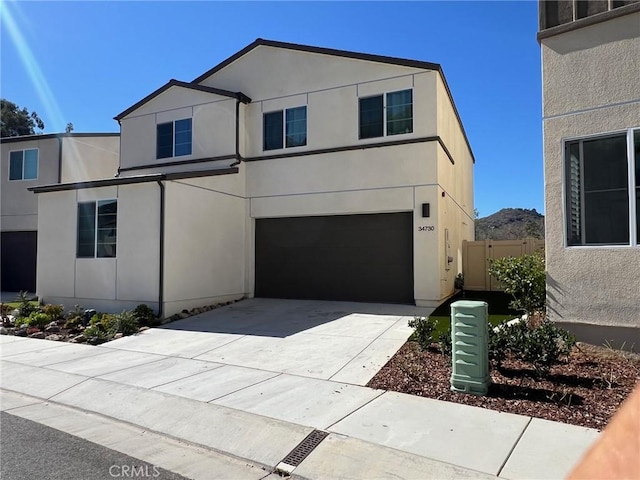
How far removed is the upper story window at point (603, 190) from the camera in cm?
676

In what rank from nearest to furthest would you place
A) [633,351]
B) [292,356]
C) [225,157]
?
[633,351]
[292,356]
[225,157]

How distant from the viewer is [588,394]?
17.3ft

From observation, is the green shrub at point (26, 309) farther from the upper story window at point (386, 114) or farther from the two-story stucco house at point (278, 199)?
the upper story window at point (386, 114)

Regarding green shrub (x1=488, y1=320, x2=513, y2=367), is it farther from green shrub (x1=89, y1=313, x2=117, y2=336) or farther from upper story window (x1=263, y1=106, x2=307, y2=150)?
upper story window (x1=263, y1=106, x2=307, y2=150)

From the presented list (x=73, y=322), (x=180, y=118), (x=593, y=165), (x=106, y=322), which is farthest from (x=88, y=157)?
(x=593, y=165)

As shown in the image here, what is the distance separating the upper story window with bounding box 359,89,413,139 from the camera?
13.1m

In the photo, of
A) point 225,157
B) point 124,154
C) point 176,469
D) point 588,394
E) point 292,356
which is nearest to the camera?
point 176,469

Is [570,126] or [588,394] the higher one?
[570,126]

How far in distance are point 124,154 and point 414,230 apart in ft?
38.2

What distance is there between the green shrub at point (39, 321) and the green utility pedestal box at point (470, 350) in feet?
33.6

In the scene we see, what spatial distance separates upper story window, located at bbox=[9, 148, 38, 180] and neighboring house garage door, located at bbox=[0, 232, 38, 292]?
2.67 meters

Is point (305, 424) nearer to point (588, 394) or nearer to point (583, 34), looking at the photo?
point (588, 394)

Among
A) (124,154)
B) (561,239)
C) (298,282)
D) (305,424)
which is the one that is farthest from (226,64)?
(305,424)

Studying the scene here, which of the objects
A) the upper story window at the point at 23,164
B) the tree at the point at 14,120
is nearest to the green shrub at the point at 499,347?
the upper story window at the point at 23,164
